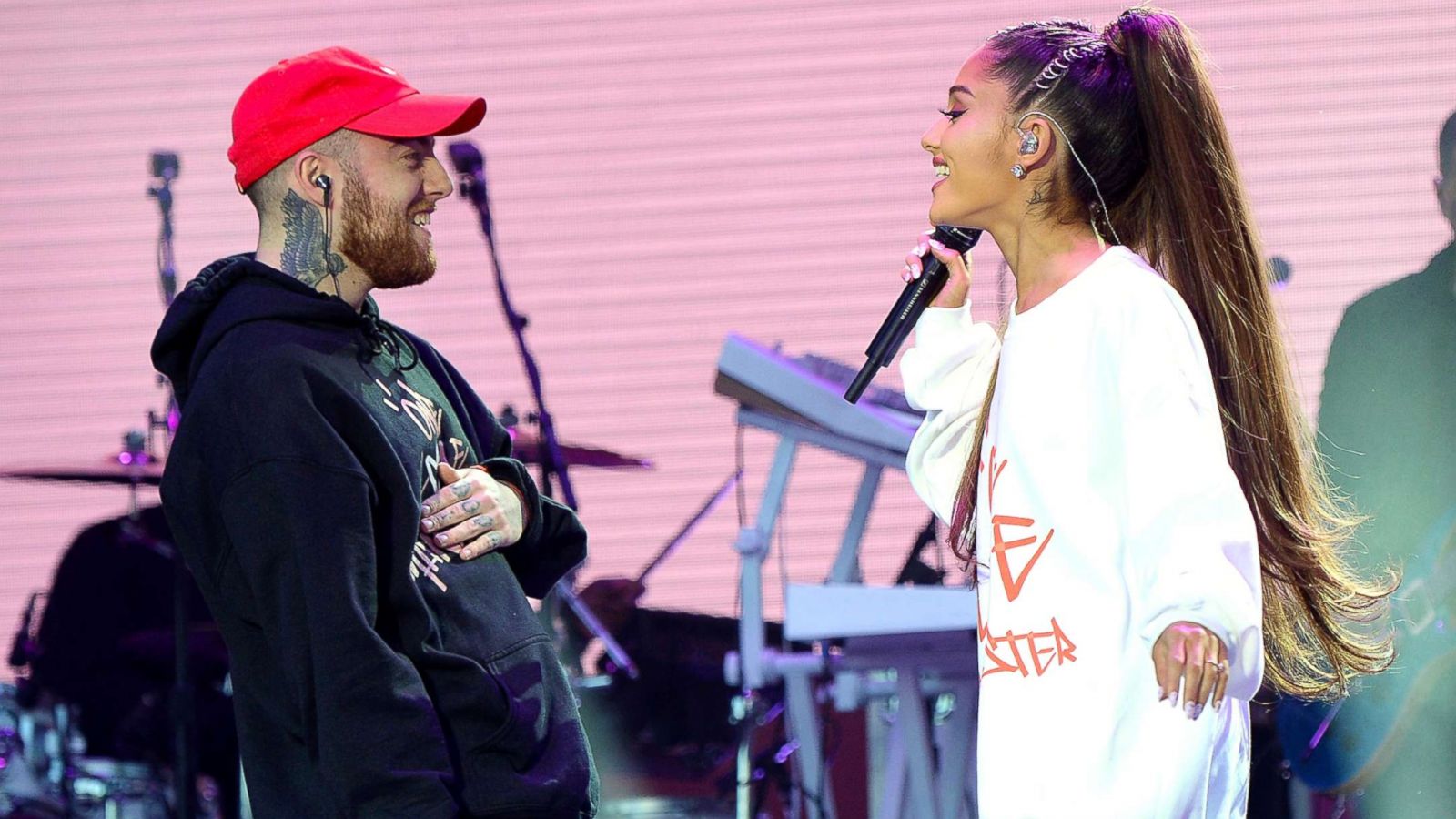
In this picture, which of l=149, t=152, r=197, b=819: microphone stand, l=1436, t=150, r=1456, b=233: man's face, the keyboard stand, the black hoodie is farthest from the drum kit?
the black hoodie

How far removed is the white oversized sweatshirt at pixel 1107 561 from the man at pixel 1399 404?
2110mm

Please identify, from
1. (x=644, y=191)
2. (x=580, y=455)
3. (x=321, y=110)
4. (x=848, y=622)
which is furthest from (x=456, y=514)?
(x=644, y=191)

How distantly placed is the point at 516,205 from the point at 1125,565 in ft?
9.76

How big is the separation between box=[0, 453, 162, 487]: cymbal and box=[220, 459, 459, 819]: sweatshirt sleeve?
2509 mm

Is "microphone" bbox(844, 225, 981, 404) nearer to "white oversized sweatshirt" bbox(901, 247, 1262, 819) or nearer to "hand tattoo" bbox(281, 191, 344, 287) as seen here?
"white oversized sweatshirt" bbox(901, 247, 1262, 819)

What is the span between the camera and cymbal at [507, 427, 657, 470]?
12.2 feet

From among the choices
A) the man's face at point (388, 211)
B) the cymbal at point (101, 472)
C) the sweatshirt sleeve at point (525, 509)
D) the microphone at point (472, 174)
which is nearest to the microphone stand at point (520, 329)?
the microphone at point (472, 174)

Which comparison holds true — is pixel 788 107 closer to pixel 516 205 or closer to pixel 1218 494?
pixel 516 205

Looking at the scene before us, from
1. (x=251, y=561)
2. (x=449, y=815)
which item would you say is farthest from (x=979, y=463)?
(x=251, y=561)

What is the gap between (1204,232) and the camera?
1.64 meters

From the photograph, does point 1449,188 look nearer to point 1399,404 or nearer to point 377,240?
point 1399,404

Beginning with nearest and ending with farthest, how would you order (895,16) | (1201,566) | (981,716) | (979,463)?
(1201,566) < (981,716) < (979,463) < (895,16)

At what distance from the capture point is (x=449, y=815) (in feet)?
5.06

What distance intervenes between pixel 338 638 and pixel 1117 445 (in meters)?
0.75
